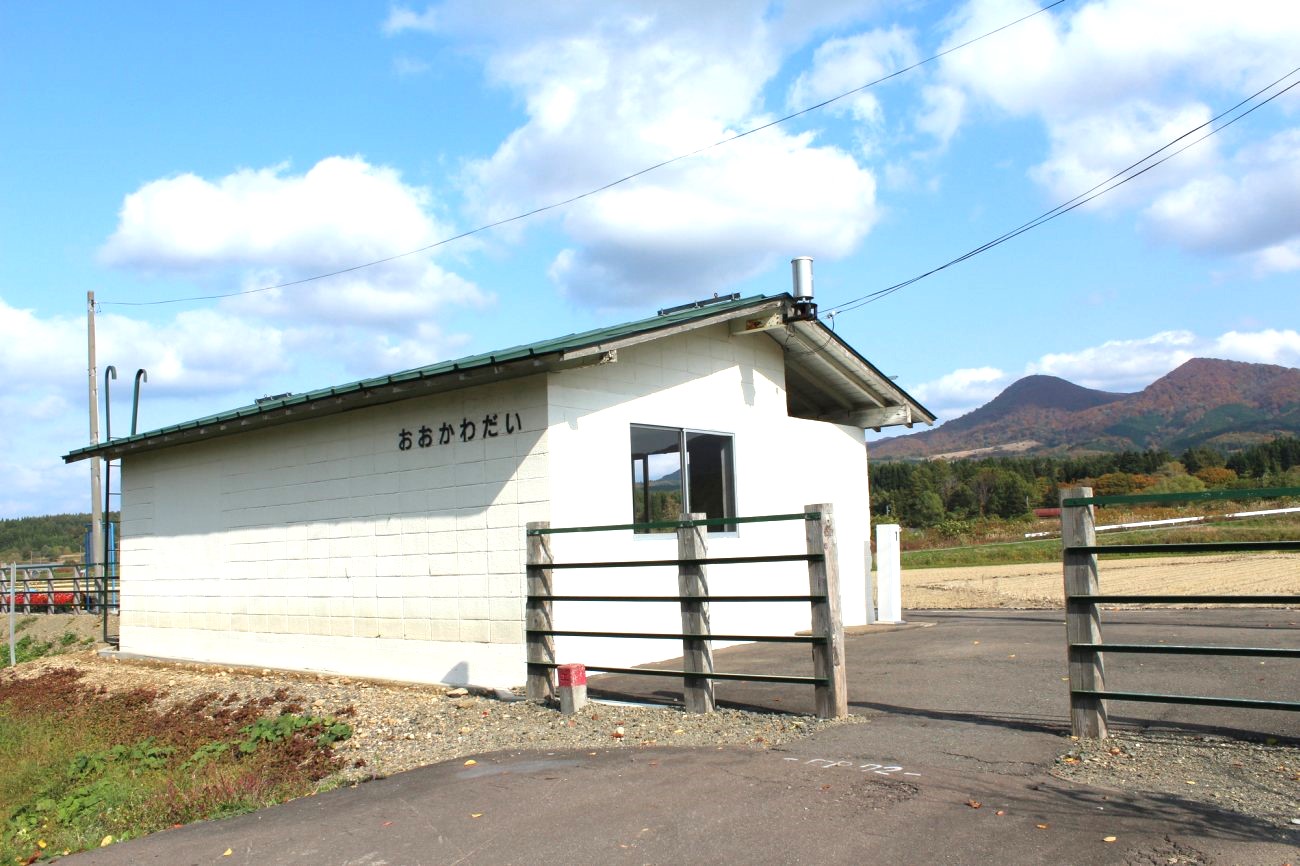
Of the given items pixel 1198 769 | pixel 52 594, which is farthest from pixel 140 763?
pixel 52 594

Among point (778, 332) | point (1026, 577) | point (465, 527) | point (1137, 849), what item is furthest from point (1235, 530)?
point (1137, 849)

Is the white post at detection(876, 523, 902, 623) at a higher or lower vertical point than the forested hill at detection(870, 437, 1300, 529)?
lower

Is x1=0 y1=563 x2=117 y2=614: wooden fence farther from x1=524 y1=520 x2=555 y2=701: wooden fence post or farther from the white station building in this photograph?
x1=524 y1=520 x2=555 y2=701: wooden fence post

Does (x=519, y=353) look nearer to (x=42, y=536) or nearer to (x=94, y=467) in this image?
(x=94, y=467)

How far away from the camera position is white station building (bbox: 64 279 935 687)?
1086 centimetres

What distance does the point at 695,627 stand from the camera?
329 inches

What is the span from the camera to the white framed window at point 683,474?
483 inches

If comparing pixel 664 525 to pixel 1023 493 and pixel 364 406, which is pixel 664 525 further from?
pixel 1023 493

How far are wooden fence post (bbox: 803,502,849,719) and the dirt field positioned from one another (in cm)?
1199

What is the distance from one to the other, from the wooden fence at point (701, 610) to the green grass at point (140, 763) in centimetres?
192

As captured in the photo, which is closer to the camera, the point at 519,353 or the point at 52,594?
the point at 519,353

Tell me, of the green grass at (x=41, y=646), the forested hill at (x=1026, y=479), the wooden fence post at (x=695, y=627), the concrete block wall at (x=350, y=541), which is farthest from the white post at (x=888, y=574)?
the forested hill at (x=1026, y=479)

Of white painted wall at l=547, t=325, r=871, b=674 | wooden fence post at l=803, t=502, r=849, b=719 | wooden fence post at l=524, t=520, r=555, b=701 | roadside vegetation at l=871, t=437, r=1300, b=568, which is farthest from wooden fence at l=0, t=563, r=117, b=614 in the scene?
roadside vegetation at l=871, t=437, r=1300, b=568

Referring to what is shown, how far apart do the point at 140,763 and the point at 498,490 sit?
413 cm
